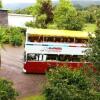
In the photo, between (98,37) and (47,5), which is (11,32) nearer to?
(47,5)

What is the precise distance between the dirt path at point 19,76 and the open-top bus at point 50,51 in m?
0.92

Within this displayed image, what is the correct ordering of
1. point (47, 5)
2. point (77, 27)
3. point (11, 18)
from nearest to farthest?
1. point (77, 27)
2. point (47, 5)
3. point (11, 18)

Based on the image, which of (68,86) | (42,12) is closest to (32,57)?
(68,86)

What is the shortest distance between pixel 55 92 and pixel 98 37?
18.4 ft

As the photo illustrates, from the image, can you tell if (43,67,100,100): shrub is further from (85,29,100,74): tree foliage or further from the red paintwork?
the red paintwork

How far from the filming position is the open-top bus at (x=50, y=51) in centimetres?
3108

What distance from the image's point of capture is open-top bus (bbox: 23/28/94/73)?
31.1 m

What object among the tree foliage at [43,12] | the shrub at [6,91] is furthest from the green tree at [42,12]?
the shrub at [6,91]

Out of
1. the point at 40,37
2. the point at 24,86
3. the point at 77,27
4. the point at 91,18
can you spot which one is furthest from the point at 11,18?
the point at 24,86

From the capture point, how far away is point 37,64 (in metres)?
31.5

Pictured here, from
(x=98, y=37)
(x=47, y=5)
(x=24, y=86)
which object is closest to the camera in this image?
(x=98, y=37)

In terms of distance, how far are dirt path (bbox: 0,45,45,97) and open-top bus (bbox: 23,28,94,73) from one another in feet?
3.03

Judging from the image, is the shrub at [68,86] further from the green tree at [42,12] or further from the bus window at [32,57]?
the green tree at [42,12]

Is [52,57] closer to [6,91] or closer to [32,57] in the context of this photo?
[32,57]
